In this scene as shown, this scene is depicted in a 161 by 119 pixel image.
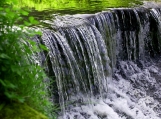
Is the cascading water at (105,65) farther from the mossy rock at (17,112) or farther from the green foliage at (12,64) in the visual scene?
the mossy rock at (17,112)

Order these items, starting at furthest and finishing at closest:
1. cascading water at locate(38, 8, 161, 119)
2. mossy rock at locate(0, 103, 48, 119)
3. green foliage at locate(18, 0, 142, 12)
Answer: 1. green foliage at locate(18, 0, 142, 12)
2. cascading water at locate(38, 8, 161, 119)
3. mossy rock at locate(0, 103, 48, 119)

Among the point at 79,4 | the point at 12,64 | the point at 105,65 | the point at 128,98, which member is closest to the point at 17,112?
the point at 12,64

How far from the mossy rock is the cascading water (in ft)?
10.1

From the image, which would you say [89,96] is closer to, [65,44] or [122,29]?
[65,44]

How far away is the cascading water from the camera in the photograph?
5.66 metres

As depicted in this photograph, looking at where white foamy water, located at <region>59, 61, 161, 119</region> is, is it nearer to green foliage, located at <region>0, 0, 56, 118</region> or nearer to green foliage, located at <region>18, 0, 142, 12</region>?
green foliage, located at <region>18, 0, 142, 12</region>

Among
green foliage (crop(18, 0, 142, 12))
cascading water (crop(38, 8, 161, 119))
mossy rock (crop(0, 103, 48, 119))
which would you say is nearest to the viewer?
mossy rock (crop(0, 103, 48, 119))

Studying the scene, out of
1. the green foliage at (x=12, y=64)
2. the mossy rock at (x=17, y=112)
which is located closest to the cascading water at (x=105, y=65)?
the green foliage at (x=12, y=64)

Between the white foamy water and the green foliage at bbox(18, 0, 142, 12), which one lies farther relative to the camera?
the green foliage at bbox(18, 0, 142, 12)

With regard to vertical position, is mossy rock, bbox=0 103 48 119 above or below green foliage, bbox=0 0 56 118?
below

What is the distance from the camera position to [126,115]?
5.97 metres

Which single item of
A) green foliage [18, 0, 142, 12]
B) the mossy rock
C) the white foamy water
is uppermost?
green foliage [18, 0, 142, 12]

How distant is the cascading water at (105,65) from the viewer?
5660mm

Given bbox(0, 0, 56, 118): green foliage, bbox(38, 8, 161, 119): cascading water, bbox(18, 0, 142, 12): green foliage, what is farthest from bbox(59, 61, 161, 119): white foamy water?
bbox(0, 0, 56, 118): green foliage
